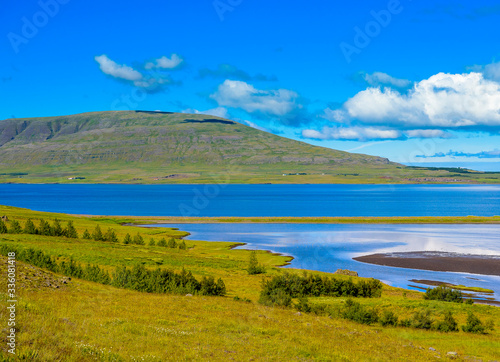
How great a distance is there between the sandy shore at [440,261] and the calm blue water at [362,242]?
114 inches

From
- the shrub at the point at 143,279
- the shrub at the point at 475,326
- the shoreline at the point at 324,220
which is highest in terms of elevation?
the shoreline at the point at 324,220

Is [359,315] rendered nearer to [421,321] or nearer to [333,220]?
[421,321]

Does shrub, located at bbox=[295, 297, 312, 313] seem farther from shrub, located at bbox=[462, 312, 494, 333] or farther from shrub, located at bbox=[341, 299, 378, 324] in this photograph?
shrub, located at bbox=[462, 312, 494, 333]

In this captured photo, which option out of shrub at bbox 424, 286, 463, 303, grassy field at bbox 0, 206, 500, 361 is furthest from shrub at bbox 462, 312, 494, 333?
shrub at bbox 424, 286, 463, 303

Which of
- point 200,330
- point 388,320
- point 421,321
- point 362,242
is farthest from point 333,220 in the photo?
point 200,330

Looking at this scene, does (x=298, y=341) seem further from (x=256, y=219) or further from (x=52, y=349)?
(x=256, y=219)

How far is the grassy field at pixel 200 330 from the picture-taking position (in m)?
15.5

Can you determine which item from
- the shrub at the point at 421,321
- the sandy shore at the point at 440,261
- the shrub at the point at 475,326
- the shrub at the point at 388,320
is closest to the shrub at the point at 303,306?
the shrub at the point at 388,320

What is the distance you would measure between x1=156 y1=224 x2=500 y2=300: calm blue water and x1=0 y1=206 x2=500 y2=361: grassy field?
25587mm

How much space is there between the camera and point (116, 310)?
78.6ft

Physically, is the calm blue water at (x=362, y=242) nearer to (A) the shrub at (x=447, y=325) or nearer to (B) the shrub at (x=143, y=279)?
(A) the shrub at (x=447, y=325)

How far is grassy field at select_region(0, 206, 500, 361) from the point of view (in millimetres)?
15484

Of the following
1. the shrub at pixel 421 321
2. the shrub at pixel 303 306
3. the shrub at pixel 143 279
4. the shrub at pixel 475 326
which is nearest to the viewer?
the shrub at pixel 475 326

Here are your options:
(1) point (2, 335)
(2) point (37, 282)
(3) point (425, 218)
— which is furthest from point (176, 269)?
(3) point (425, 218)
